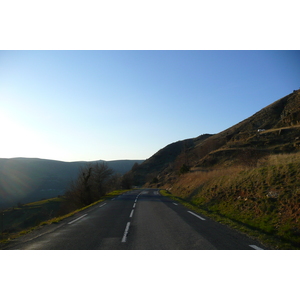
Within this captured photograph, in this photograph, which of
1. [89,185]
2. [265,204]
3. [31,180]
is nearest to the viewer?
[265,204]

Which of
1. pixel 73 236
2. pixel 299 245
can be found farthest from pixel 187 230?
pixel 73 236

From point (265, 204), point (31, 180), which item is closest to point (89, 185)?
point (265, 204)

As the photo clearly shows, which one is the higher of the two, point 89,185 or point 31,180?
point 89,185

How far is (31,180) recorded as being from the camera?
113 m

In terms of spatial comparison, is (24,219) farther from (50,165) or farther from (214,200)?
(50,165)

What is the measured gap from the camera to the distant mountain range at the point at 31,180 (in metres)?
85.8

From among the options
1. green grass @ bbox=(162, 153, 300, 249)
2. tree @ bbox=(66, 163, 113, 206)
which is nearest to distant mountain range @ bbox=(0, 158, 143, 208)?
tree @ bbox=(66, 163, 113, 206)

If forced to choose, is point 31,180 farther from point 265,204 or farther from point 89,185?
point 265,204

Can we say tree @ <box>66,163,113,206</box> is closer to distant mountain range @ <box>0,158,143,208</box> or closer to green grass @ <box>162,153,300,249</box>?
green grass @ <box>162,153,300,249</box>

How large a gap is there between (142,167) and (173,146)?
43614mm

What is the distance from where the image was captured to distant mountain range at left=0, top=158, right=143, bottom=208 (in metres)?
85.8

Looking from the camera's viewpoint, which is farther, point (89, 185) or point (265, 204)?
point (89, 185)

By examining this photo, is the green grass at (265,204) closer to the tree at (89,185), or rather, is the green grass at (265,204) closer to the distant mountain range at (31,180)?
the tree at (89,185)

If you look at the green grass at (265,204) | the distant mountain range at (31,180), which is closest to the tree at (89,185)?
the green grass at (265,204)
